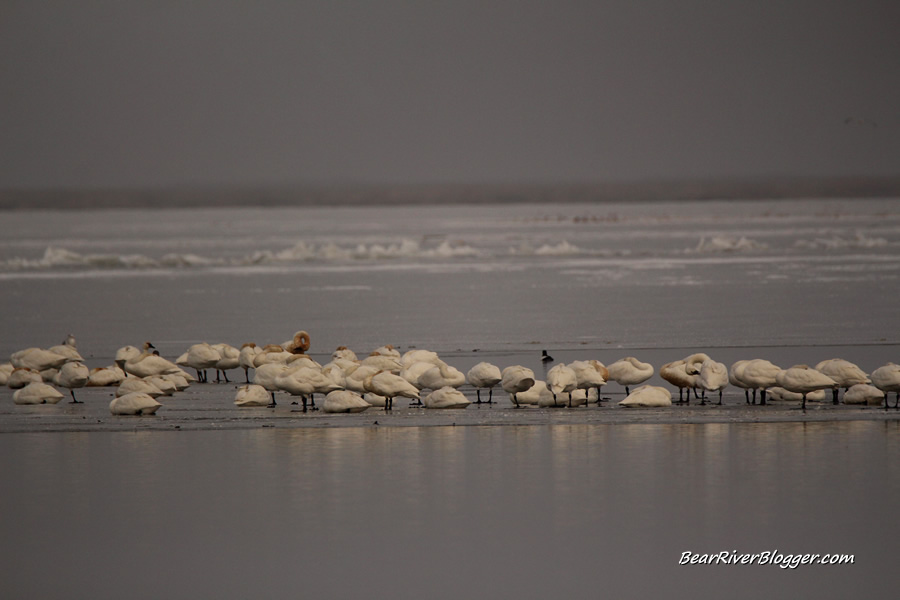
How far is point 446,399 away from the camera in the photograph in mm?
9438

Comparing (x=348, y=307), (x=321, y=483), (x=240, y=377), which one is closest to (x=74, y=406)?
(x=240, y=377)

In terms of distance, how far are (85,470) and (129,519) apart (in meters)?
1.19

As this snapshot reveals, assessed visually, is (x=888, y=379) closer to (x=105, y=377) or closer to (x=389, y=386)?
(x=389, y=386)

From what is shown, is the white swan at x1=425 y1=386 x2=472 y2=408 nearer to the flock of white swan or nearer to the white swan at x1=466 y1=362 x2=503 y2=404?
the flock of white swan

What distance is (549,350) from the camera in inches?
526

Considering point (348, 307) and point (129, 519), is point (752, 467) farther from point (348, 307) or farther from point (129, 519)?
point (348, 307)

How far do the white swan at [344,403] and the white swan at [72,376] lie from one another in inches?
91.2

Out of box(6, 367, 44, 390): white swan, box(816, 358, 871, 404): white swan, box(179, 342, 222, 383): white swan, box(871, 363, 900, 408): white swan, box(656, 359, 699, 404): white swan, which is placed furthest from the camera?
box(179, 342, 222, 383): white swan

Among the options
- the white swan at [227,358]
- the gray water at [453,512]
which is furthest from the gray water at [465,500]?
the white swan at [227,358]

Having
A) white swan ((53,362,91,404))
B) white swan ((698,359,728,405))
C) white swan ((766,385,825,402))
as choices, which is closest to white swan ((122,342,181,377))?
white swan ((53,362,91,404))

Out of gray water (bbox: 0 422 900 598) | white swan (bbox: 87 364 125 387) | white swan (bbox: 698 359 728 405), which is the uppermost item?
white swan (bbox: 698 359 728 405)

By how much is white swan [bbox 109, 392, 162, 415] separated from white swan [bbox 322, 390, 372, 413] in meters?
1.39

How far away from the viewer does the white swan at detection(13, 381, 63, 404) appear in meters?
10.1

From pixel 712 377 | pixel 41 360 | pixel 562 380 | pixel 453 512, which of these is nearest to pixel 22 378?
pixel 41 360
